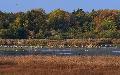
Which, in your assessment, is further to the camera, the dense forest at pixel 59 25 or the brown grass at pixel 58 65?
the dense forest at pixel 59 25

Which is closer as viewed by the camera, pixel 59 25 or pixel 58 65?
pixel 58 65

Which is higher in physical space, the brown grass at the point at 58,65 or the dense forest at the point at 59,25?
the dense forest at the point at 59,25

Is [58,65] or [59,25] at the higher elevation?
[59,25]

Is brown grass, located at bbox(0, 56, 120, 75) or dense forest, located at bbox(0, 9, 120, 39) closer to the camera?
brown grass, located at bbox(0, 56, 120, 75)

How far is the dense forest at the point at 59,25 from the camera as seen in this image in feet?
256

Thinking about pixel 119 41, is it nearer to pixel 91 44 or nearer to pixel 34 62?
pixel 91 44

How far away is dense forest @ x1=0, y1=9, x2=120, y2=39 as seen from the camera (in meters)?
78.1

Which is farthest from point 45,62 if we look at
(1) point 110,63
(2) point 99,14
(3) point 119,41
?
(2) point 99,14

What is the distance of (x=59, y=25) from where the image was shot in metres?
85.9

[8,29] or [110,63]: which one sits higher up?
[8,29]

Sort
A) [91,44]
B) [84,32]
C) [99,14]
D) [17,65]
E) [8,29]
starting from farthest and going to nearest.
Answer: [99,14], [84,32], [8,29], [91,44], [17,65]

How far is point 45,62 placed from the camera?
35594 mm

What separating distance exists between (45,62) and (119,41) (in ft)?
112

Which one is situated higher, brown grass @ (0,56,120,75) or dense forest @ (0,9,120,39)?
dense forest @ (0,9,120,39)
